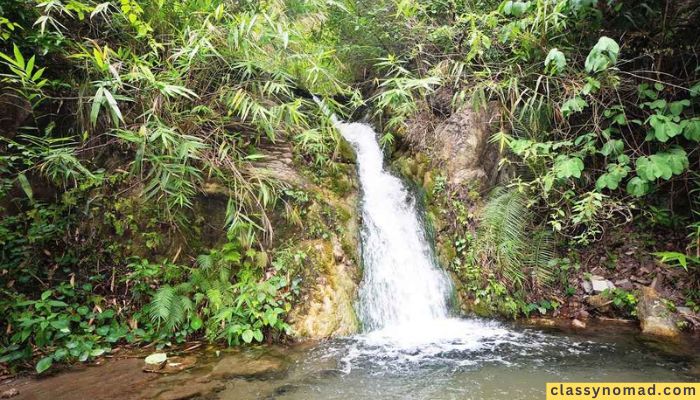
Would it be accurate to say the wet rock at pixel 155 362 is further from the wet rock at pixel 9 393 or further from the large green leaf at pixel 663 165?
the large green leaf at pixel 663 165

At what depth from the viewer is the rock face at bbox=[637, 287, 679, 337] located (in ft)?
12.3

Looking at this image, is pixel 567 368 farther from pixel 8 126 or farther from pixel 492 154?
pixel 8 126

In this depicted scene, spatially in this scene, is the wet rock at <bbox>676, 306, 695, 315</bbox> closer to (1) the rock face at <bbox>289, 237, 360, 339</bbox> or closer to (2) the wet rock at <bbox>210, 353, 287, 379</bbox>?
(1) the rock face at <bbox>289, 237, 360, 339</bbox>

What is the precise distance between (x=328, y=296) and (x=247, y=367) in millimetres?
1182

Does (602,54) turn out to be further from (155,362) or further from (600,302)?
(155,362)

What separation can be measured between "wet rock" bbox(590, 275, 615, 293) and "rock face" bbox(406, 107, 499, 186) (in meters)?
1.70

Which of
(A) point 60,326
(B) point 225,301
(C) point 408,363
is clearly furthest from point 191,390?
(C) point 408,363

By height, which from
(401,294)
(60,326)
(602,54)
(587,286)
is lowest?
(60,326)

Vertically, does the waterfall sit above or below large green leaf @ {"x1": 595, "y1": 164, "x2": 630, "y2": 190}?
below

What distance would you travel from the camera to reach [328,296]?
411 cm

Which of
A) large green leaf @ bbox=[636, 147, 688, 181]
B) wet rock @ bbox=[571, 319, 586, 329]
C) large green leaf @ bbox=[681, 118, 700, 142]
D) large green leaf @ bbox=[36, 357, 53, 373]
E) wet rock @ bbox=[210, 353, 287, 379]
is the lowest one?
wet rock @ bbox=[210, 353, 287, 379]

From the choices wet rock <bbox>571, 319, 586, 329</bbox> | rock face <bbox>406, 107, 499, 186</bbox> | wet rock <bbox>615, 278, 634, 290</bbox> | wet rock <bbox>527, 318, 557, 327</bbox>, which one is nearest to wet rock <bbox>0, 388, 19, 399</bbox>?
wet rock <bbox>527, 318, 557, 327</bbox>

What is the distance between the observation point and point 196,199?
4270 mm

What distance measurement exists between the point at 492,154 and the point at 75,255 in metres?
5.30
